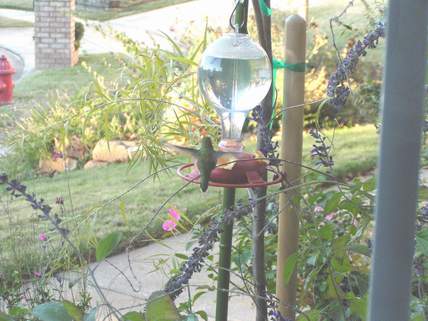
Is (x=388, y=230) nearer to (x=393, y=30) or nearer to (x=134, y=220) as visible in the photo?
(x=393, y=30)

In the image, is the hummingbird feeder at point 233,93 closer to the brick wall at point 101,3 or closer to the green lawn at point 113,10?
the green lawn at point 113,10

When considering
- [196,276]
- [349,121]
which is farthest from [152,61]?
[349,121]

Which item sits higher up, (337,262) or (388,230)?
(388,230)

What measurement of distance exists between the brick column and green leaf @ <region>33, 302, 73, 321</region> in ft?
36.2

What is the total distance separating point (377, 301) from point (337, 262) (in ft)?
4.04

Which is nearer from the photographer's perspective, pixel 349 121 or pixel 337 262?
pixel 337 262

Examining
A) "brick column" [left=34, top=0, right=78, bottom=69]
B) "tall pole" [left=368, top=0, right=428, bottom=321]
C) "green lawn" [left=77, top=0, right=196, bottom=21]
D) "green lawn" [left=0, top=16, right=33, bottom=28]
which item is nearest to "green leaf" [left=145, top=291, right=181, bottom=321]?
"tall pole" [left=368, top=0, right=428, bottom=321]

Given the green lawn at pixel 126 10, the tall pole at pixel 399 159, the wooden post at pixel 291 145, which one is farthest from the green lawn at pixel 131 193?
the green lawn at pixel 126 10

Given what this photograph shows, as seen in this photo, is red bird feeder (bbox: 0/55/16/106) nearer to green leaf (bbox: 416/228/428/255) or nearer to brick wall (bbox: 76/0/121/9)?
green leaf (bbox: 416/228/428/255)

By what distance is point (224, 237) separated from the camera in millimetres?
1822

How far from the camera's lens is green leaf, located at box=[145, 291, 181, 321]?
1.42m

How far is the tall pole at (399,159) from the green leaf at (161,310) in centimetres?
80

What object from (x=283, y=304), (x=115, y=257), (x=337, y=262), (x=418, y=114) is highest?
(x=418, y=114)

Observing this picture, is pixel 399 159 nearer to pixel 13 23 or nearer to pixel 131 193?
pixel 131 193
